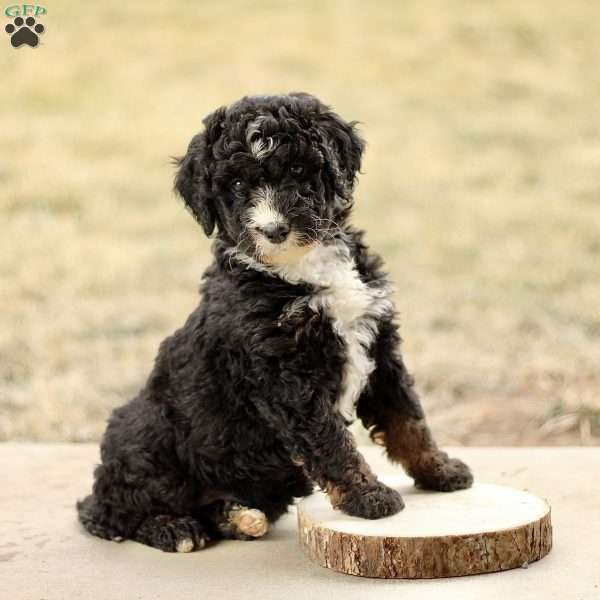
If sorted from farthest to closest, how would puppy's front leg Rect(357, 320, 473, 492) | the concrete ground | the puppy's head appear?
puppy's front leg Rect(357, 320, 473, 492), the puppy's head, the concrete ground

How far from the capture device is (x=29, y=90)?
12.6 m

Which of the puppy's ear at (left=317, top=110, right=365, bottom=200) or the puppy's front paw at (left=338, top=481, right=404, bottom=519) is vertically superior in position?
the puppy's ear at (left=317, top=110, right=365, bottom=200)

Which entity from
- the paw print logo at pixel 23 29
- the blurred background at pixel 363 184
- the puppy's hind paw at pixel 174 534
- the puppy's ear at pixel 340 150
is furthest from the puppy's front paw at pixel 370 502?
the blurred background at pixel 363 184

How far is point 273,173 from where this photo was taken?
3.94 metres

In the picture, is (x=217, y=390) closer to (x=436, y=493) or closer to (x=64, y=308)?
(x=436, y=493)

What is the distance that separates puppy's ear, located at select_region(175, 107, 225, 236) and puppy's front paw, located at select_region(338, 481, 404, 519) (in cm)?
116

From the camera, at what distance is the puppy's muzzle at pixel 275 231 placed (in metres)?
3.85

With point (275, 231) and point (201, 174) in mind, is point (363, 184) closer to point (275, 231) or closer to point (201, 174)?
point (201, 174)

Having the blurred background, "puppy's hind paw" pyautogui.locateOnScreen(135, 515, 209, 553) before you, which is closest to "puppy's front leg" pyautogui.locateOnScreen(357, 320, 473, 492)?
"puppy's hind paw" pyautogui.locateOnScreen(135, 515, 209, 553)

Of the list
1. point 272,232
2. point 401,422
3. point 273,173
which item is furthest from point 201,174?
point 401,422

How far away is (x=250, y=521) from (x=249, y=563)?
0.25m

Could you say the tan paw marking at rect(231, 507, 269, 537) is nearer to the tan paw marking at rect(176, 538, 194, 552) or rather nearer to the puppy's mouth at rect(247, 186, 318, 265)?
the tan paw marking at rect(176, 538, 194, 552)

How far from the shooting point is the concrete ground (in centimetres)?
379

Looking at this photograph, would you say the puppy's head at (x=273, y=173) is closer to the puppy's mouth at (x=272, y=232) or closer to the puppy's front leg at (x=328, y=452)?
the puppy's mouth at (x=272, y=232)
